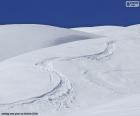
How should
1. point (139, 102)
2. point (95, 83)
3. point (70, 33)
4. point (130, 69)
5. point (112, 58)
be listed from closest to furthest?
point (139, 102), point (95, 83), point (130, 69), point (112, 58), point (70, 33)

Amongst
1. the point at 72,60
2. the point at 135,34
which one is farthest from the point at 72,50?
the point at 135,34

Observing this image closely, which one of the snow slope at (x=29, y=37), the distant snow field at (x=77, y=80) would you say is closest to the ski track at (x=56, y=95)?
the distant snow field at (x=77, y=80)

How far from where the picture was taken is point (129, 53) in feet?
7.25

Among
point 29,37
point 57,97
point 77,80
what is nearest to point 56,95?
point 57,97

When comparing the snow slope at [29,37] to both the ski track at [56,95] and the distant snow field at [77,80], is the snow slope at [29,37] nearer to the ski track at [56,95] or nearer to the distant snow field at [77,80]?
the distant snow field at [77,80]

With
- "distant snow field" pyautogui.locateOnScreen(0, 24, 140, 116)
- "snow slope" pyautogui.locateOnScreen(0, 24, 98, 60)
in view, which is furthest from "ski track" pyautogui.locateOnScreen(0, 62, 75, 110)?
"snow slope" pyautogui.locateOnScreen(0, 24, 98, 60)

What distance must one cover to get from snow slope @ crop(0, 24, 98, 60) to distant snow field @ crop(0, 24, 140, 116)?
17.1 inches

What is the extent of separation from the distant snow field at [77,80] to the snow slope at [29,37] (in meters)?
0.43

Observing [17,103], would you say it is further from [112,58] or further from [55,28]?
[55,28]

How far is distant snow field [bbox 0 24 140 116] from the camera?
157 cm

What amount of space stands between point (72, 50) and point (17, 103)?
710 mm

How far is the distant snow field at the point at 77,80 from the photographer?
1.57m

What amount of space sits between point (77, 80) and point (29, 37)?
1.18 metres

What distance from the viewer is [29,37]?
9.62 feet
